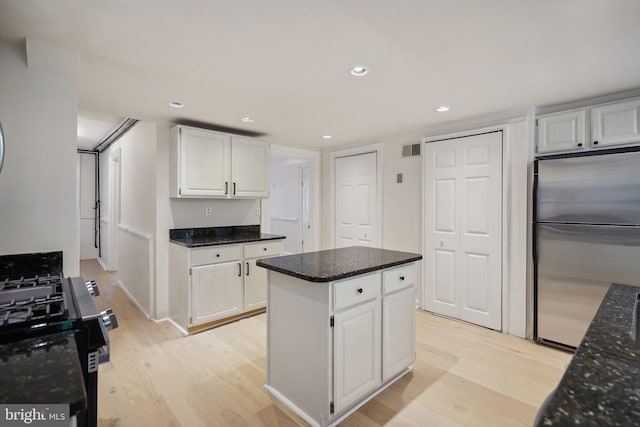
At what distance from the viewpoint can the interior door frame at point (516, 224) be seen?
2.93 metres

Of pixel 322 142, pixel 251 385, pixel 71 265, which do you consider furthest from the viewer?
pixel 322 142

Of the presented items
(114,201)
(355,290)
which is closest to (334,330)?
(355,290)

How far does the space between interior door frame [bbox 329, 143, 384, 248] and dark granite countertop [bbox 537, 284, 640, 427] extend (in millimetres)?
3022

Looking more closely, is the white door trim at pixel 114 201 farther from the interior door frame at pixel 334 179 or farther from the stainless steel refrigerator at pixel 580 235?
the stainless steel refrigerator at pixel 580 235

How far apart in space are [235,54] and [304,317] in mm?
1620

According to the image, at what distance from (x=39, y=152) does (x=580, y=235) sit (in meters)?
3.92

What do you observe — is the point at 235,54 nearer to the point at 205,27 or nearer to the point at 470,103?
the point at 205,27

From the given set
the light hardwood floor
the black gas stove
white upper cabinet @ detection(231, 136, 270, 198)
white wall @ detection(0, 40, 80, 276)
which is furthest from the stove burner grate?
white upper cabinet @ detection(231, 136, 270, 198)

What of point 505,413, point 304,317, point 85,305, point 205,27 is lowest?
point 505,413

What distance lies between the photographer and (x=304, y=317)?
6.09 ft

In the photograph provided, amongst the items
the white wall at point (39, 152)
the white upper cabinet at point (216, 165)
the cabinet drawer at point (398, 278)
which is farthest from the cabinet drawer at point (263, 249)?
the cabinet drawer at point (398, 278)

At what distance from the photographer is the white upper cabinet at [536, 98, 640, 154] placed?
2424mm

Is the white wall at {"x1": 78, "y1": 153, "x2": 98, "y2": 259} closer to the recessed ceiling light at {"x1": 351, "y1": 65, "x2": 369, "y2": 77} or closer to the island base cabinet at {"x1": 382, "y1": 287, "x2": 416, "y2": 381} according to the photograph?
the recessed ceiling light at {"x1": 351, "y1": 65, "x2": 369, "y2": 77}

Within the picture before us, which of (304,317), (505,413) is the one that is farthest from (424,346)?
(304,317)
